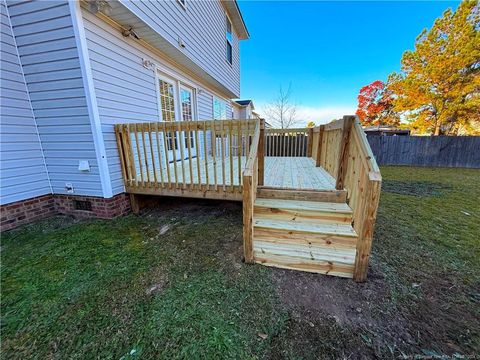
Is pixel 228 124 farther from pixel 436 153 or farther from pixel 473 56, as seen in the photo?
pixel 473 56

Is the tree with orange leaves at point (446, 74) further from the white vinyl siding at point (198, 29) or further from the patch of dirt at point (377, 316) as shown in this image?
the patch of dirt at point (377, 316)

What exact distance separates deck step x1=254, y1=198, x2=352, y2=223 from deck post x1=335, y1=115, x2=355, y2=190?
342mm

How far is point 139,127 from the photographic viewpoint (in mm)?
3219

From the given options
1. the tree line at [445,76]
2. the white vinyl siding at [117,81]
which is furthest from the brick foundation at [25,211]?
the tree line at [445,76]

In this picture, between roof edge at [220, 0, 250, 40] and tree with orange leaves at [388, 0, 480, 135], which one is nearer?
roof edge at [220, 0, 250, 40]

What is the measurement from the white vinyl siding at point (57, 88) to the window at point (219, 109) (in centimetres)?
517

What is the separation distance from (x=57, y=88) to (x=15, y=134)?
3.18 feet

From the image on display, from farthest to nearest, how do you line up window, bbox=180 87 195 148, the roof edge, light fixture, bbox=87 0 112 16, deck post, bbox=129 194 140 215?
Result: the roof edge, window, bbox=180 87 195 148, deck post, bbox=129 194 140 215, light fixture, bbox=87 0 112 16

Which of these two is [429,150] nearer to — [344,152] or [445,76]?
[445,76]

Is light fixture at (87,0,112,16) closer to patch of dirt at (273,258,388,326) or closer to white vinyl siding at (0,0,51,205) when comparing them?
white vinyl siding at (0,0,51,205)

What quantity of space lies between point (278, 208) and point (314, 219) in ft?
1.57

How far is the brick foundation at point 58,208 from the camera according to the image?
3.00 meters

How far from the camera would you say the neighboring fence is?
9188 mm

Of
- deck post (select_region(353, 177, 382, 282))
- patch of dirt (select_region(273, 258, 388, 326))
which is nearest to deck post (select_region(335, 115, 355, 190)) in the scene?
deck post (select_region(353, 177, 382, 282))
